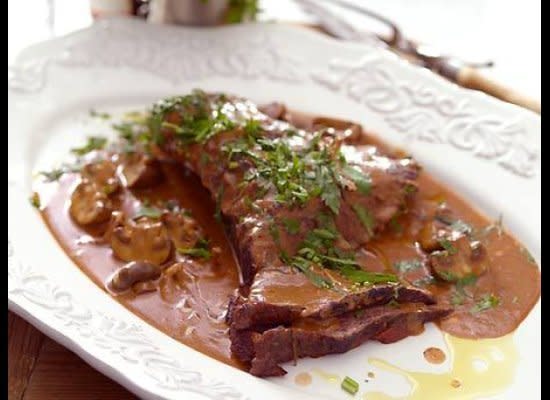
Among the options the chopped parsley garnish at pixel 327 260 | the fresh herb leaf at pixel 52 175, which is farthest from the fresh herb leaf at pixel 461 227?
the fresh herb leaf at pixel 52 175

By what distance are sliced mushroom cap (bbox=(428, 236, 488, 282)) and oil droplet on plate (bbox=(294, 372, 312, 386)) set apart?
3.03 ft

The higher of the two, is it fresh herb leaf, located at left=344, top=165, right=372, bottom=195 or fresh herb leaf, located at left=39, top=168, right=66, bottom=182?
fresh herb leaf, located at left=344, top=165, right=372, bottom=195

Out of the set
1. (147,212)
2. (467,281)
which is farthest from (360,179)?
(147,212)

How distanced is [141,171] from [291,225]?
105cm

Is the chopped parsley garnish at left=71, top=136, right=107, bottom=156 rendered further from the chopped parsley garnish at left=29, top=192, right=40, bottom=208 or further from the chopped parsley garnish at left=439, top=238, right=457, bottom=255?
the chopped parsley garnish at left=439, top=238, right=457, bottom=255

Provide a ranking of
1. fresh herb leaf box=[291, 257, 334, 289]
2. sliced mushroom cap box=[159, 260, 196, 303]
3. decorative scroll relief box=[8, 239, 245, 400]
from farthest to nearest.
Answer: sliced mushroom cap box=[159, 260, 196, 303], fresh herb leaf box=[291, 257, 334, 289], decorative scroll relief box=[8, 239, 245, 400]

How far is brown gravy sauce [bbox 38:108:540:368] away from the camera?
13.4 feet

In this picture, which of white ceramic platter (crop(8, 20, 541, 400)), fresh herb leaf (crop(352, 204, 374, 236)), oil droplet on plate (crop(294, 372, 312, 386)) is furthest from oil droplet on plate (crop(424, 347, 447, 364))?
fresh herb leaf (crop(352, 204, 374, 236))

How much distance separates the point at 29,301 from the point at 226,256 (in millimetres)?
999

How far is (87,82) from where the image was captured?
5492 mm

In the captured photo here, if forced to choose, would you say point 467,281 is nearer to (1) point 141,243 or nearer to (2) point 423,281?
(2) point 423,281

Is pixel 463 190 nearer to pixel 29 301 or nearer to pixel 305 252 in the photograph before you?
pixel 305 252

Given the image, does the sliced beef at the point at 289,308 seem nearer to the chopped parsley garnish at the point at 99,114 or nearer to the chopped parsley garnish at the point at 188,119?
the chopped parsley garnish at the point at 188,119

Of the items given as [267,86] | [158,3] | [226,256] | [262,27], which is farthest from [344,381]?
[158,3]
